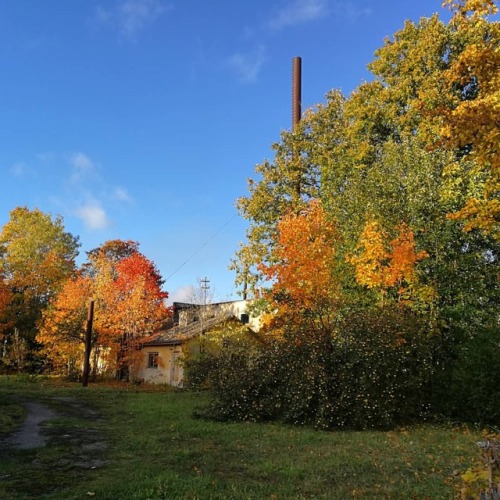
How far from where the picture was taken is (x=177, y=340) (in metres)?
33.8

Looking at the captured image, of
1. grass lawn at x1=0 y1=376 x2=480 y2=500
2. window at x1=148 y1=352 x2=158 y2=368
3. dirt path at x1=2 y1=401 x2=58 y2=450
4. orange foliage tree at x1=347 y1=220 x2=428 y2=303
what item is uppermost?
orange foliage tree at x1=347 y1=220 x2=428 y2=303

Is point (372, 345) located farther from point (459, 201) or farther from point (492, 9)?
point (492, 9)

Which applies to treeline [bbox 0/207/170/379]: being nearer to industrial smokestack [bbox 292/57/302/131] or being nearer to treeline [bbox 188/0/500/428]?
treeline [bbox 188/0/500/428]

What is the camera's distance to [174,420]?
13625mm

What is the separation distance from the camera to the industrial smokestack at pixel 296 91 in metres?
33.6

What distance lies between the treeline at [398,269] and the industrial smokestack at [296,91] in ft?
26.5

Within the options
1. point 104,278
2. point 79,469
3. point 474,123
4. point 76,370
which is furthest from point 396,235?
point 76,370

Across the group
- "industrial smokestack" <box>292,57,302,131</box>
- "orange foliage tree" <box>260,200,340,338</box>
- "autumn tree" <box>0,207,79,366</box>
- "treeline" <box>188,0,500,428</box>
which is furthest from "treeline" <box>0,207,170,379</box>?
"industrial smokestack" <box>292,57,302,131</box>

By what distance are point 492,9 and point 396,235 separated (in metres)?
10.1

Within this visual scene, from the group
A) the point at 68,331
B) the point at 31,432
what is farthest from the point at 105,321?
the point at 31,432

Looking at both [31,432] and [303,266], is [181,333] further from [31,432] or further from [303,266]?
[31,432]

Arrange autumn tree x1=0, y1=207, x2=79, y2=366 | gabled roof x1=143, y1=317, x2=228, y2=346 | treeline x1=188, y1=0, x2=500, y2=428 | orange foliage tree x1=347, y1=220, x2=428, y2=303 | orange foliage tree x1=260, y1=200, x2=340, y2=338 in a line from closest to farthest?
treeline x1=188, y1=0, x2=500, y2=428
orange foliage tree x1=347, y1=220, x2=428, y2=303
orange foliage tree x1=260, y1=200, x2=340, y2=338
gabled roof x1=143, y1=317, x2=228, y2=346
autumn tree x1=0, y1=207, x2=79, y2=366

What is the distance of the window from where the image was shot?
118ft

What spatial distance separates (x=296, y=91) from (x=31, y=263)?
93.4ft
